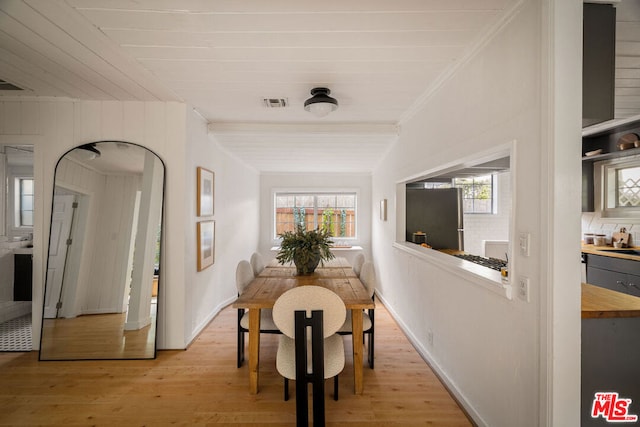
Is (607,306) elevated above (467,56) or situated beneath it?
situated beneath

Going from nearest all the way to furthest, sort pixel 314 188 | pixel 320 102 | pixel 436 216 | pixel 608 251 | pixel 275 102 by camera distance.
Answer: pixel 320 102 → pixel 275 102 → pixel 608 251 → pixel 436 216 → pixel 314 188

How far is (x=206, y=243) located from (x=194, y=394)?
1.60 m

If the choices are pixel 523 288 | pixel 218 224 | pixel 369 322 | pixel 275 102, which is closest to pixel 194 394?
pixel 369 322

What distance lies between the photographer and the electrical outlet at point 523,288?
1.33 meters

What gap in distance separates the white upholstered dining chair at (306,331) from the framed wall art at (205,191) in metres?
1.86

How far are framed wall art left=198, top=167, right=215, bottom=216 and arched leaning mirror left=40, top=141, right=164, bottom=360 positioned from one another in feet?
1.35

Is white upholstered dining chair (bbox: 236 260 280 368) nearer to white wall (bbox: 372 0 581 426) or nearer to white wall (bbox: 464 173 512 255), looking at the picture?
white wall (bbox: 372 0 581 426)

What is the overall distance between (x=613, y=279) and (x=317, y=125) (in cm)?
357

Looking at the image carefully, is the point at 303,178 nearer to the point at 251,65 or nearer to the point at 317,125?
the point at 317,125

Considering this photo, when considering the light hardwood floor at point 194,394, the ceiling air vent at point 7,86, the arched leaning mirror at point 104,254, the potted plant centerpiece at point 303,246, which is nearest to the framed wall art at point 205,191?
the arched leaning mirror at point 104,254

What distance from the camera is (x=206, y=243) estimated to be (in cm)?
332

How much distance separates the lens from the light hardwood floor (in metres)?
1.89

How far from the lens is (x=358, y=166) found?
18.1 ft

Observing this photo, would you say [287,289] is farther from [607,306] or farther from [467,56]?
[467,56]
